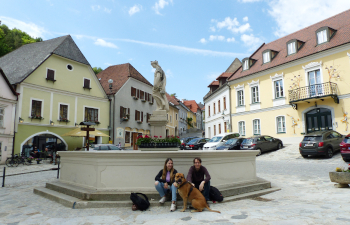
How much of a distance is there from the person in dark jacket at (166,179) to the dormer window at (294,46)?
2347cm

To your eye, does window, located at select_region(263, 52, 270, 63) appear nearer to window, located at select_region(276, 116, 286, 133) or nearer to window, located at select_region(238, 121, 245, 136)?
window, located at select_region(276, 116, 286, 133)

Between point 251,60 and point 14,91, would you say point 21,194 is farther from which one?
point 251,60

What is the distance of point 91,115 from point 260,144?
18.4 metres

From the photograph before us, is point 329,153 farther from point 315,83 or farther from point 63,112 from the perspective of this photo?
point 63,112

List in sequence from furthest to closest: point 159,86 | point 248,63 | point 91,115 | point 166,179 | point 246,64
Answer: point 246,64 → point 248,63 → point 91,115 → point 159,86 → point 166,179

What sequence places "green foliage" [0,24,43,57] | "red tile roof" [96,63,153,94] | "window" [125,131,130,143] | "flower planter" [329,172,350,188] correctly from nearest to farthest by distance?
"flower planter" [329,172,350,188], "window" [125,131,130,143], "red tile roof" [96,63,153,94], "green foliage" [0,24,43,57]

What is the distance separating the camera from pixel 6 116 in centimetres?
2092

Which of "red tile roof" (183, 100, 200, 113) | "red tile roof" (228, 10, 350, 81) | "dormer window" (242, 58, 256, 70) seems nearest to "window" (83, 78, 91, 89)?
"red tile roof" (228, 10, 350, 81)

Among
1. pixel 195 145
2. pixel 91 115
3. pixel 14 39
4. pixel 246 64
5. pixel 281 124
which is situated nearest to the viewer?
pixel 281 124

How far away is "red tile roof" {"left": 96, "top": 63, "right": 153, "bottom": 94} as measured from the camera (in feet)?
111

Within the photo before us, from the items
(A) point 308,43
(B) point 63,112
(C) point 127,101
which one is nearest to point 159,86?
(B) point 63,112

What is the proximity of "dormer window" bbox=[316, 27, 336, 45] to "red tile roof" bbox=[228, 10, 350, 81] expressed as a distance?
33cm

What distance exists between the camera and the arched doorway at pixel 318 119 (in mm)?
22220

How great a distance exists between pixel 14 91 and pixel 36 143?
5.61m
